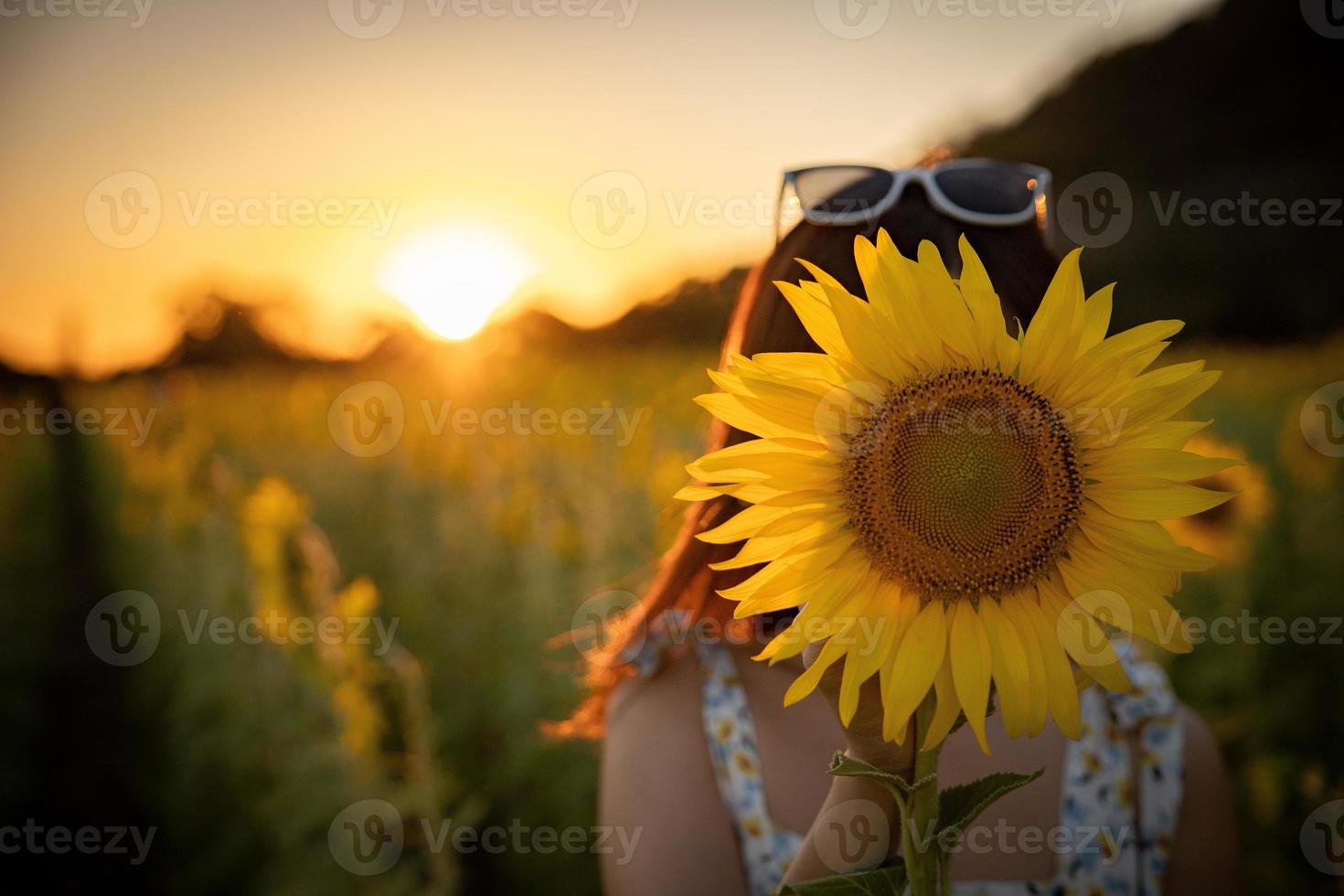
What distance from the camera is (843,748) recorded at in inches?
49.5

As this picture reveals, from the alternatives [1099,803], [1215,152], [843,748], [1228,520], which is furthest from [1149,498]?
[1215,152]

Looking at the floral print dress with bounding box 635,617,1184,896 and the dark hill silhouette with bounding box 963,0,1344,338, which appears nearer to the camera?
the floral print dress with bounding box 635,617,1184,896

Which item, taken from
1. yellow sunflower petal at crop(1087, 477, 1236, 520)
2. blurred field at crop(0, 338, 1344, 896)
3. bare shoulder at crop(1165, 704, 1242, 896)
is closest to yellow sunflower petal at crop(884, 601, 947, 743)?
yellow sunflower petal at crop(1087, 477, 1236, 520)

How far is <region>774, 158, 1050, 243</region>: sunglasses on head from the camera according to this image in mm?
1289

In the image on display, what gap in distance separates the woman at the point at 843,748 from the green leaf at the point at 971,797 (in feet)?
1.99

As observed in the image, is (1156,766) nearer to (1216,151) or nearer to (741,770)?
(741,770)

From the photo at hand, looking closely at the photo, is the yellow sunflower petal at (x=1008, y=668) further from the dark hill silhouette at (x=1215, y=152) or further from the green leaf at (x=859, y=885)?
the dark hill silhouette at (x=1215, y=152)

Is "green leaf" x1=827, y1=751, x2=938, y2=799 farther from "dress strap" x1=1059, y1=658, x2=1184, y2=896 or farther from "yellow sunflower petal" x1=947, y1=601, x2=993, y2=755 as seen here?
"dress strap" x1=1059, y1=658, x2=1184, y2=896

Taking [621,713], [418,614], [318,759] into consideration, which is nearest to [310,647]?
[318,759]

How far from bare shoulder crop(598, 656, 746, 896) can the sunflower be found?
2.99 feet

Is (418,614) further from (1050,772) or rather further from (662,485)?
(1050,772)

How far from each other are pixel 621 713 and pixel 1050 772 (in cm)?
72

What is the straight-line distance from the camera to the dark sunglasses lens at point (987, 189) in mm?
1333

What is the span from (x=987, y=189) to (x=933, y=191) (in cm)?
8
